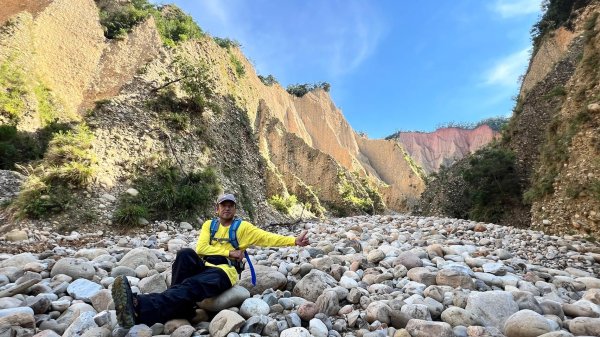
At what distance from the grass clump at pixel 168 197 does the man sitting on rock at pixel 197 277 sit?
507cm

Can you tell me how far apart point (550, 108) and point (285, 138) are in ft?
60.9

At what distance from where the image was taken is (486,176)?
15.4 meters

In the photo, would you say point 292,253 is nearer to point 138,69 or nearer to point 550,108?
point 138,69

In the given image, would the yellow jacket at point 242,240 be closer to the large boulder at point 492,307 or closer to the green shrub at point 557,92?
the large boulder at point 492,307

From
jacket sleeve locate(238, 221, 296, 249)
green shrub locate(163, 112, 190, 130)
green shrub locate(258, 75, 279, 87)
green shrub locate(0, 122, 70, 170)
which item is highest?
green shrub locate(258, 75, 279, 87)

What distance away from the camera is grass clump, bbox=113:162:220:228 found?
305 inches

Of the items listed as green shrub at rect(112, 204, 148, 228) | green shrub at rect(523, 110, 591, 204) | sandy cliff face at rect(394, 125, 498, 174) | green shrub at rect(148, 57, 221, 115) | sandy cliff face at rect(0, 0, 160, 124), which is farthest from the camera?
sandy cliff face at rect(394, 125, 498, 174)

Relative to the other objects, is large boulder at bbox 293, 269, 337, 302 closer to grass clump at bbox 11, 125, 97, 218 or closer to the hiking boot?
the hiking boot

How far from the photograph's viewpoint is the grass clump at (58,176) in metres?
6.95

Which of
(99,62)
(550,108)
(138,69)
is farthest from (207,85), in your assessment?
(550,108)

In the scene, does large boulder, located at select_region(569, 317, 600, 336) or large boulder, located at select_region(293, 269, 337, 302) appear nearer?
large boulder, located at select_region(569, 317, 600, 336)

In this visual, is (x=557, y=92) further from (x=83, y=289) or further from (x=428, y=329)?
(x=83, y=289)

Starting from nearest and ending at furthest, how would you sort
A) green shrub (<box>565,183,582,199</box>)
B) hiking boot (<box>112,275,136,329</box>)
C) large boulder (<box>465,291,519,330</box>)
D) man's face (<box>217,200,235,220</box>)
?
hiking boot (<box>112,275,136,329</box>)
large boulder (<box>465,291,519,330</box>)
man's face (<box>217,200,235,220</box>)
green shrub (<box>565,183,582,199</box>)

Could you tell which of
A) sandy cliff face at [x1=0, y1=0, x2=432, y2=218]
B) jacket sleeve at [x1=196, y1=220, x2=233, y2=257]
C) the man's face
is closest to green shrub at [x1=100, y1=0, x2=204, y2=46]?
sandy cliff face at [x1=0, y1=0, x2=432, y2=218]
